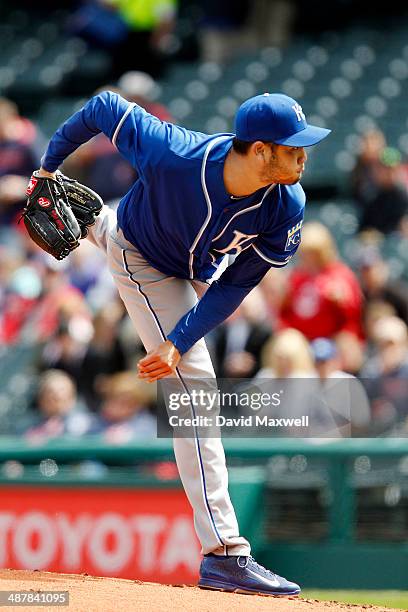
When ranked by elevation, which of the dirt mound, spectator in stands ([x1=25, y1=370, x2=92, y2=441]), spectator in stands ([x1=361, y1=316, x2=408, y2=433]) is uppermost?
spectator in stands ([x1=361, y1=316, x2=408, y2=433])

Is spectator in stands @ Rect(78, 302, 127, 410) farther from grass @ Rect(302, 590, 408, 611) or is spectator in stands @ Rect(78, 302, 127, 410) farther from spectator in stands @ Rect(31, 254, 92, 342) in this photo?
grass @ Rect(302, 590, 408, 611)

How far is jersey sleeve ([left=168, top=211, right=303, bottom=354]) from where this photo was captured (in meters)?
4.85

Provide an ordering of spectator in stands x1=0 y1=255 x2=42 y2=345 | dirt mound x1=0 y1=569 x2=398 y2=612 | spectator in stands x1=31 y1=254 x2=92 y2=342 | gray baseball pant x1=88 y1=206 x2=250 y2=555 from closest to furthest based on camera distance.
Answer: dirt mound x1=0 y1=569 x2=398 y2=612 < gray baseball pant x1=88 y1=206 x2=250 y2=555 < spectator in stands x1=31 y1=254 x2=92 y2=342 < spectator in stands x1=0 y1=255 x2=42 y2=345

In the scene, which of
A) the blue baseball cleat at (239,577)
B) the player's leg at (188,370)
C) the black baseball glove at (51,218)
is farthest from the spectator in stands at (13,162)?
the blue baseball cleat at (239,577)

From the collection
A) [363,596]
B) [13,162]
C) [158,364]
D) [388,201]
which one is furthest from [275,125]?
[13,162]

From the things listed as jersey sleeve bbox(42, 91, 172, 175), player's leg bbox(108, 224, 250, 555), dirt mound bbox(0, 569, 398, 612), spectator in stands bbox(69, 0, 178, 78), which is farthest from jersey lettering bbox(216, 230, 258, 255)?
spectator in stands bbox(69, 0, 178, 78)

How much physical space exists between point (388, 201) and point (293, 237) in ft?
13.6

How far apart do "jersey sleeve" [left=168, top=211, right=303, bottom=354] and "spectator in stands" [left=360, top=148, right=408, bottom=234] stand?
404cm

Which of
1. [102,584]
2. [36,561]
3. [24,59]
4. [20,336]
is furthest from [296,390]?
[24,59]

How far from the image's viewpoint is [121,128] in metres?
4.90

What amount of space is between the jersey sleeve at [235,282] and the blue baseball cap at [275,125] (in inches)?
13.7

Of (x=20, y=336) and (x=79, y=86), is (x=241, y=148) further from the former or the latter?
(x=79, y=86)

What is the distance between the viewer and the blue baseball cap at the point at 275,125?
4.63 m

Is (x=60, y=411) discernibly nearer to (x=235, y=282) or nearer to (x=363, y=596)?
(x=363, y=596)
